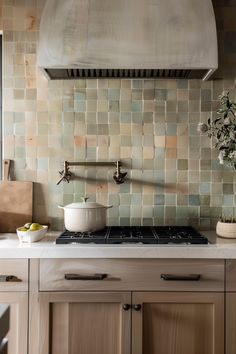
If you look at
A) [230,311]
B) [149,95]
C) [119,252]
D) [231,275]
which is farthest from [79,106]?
[230,311]

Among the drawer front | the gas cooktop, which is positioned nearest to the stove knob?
the gas cooktop

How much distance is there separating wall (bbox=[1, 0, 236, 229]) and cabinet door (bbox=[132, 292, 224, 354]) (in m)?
0.61

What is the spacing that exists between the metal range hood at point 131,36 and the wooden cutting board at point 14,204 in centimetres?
78

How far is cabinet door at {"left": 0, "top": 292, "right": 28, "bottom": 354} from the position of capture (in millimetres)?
1710

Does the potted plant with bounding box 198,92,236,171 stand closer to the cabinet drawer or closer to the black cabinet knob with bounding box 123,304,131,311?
the cabinet drawer

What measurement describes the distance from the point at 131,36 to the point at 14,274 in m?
1.27

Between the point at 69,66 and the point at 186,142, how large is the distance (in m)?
0.87

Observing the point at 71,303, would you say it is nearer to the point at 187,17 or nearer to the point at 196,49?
the point at 196,49

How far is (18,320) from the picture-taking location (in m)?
1.71

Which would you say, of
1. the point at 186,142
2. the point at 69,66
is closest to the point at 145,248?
the point at 186,142


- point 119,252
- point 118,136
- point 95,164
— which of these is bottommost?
point 119,252

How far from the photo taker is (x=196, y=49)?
1.75m

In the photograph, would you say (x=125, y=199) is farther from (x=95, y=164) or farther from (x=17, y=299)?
(x=17, y=299)

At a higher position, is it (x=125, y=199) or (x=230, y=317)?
(x=125, y=199)
